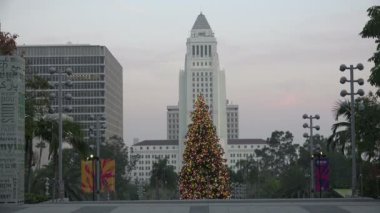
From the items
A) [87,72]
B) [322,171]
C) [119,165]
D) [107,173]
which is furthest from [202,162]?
[87,72]

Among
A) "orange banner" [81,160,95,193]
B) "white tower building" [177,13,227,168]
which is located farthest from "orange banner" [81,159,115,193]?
"white tower building" [177,13,227,168]

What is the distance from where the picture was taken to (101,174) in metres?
45.3

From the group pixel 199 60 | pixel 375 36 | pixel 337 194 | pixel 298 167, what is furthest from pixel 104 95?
pixel 375 36

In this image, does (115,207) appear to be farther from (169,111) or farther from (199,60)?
(169,111)

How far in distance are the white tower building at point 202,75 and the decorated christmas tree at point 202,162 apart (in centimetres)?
11910

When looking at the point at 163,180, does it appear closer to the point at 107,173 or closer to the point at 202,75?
the point at 107,173

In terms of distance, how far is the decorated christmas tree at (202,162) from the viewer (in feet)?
178

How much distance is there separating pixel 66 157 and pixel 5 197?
62604 millimetres

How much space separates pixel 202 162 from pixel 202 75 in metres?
125

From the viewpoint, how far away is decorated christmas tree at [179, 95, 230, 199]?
54.3 m

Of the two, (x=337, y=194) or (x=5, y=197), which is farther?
(x=337, y=194)

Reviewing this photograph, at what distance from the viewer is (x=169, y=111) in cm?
19950

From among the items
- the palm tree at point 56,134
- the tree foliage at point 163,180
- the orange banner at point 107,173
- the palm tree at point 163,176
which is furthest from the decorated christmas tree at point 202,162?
the tree foliage at point 163,180

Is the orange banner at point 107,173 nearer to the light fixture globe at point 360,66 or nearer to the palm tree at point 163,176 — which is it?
the light fixture globe at point 360,66
